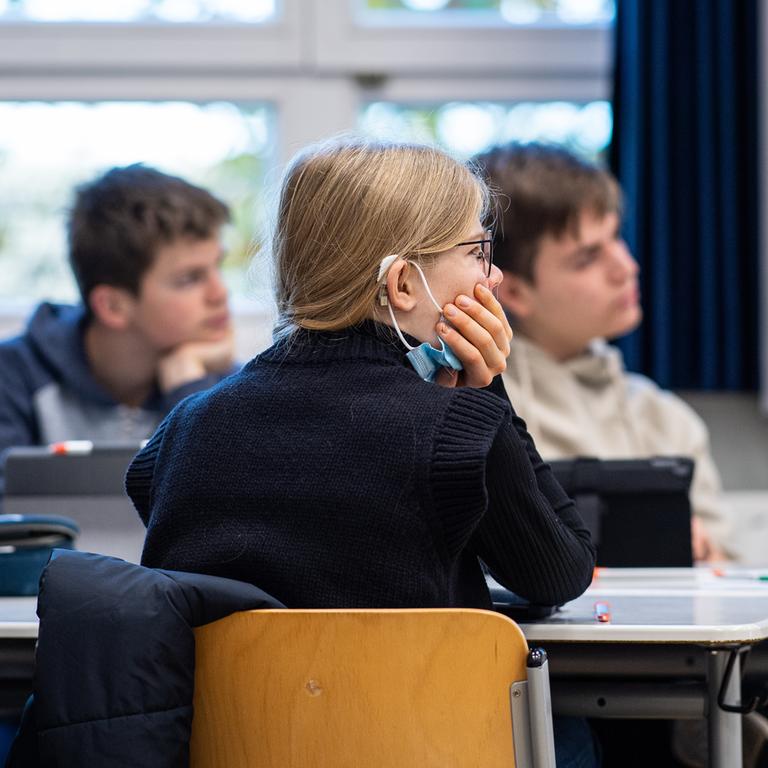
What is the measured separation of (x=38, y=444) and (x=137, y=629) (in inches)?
63.1

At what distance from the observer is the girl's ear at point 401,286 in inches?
54.1

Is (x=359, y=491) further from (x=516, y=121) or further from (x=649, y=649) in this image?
(x=516, y=121)

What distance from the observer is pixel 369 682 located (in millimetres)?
1123

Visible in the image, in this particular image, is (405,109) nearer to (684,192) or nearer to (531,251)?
(684,192)

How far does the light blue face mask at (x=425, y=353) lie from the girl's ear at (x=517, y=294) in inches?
48.7

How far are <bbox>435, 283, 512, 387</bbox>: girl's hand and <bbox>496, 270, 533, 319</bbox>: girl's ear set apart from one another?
3.92 ft

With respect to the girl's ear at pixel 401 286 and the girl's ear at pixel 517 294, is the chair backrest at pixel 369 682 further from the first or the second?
the girl's ear at pixel 517 294

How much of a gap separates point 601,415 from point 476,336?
4.27 feet

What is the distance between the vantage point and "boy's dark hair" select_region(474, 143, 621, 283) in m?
2.59

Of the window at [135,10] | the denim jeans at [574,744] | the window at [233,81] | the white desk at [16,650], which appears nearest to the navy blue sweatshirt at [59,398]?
the window at [233,81]

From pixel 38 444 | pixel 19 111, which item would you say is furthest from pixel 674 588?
pixel 19 111

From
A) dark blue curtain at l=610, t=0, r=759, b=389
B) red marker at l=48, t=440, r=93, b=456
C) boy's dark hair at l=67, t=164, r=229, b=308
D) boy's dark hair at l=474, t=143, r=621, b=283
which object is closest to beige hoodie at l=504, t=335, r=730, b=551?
boy's dark hair at l=474, t=143, r=621, b=283

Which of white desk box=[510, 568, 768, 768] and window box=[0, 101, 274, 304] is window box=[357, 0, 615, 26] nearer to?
window box=[0, 101, 274, 304]

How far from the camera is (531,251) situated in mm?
2629
